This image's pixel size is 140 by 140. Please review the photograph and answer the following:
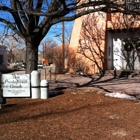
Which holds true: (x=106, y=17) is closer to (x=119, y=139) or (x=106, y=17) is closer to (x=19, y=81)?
(x=19, y=81)

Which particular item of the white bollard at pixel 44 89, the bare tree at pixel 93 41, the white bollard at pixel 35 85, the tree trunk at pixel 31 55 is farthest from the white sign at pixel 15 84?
the bare tree at pixel 93 41

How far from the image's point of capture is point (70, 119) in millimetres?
6027

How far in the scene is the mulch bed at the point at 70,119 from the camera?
192 inches

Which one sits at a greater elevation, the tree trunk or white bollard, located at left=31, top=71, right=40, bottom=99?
the tree trunk

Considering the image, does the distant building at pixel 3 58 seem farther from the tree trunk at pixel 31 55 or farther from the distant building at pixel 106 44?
the tree trunk at pixel 31 55

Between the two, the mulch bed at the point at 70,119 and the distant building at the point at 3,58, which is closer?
the mulch bed at the point at 70,119

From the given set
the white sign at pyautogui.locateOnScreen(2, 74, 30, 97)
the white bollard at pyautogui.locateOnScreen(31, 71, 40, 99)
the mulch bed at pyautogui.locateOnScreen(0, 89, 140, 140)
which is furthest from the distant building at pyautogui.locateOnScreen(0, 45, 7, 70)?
the mulch bed at pyautogui.locateOnScreen(0, 89, 140, 140)

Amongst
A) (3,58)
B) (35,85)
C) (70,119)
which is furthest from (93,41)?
(3,58)

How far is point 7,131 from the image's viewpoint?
5.12 meters

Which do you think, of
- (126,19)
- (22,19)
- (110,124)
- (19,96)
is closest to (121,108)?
(110,124)

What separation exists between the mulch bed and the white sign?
0.29 m

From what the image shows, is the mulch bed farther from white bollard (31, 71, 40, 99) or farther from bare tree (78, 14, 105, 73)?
bare tree (78, 14, 105, 73)

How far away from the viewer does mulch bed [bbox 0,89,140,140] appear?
489 cm

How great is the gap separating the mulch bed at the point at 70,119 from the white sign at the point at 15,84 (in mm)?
289
